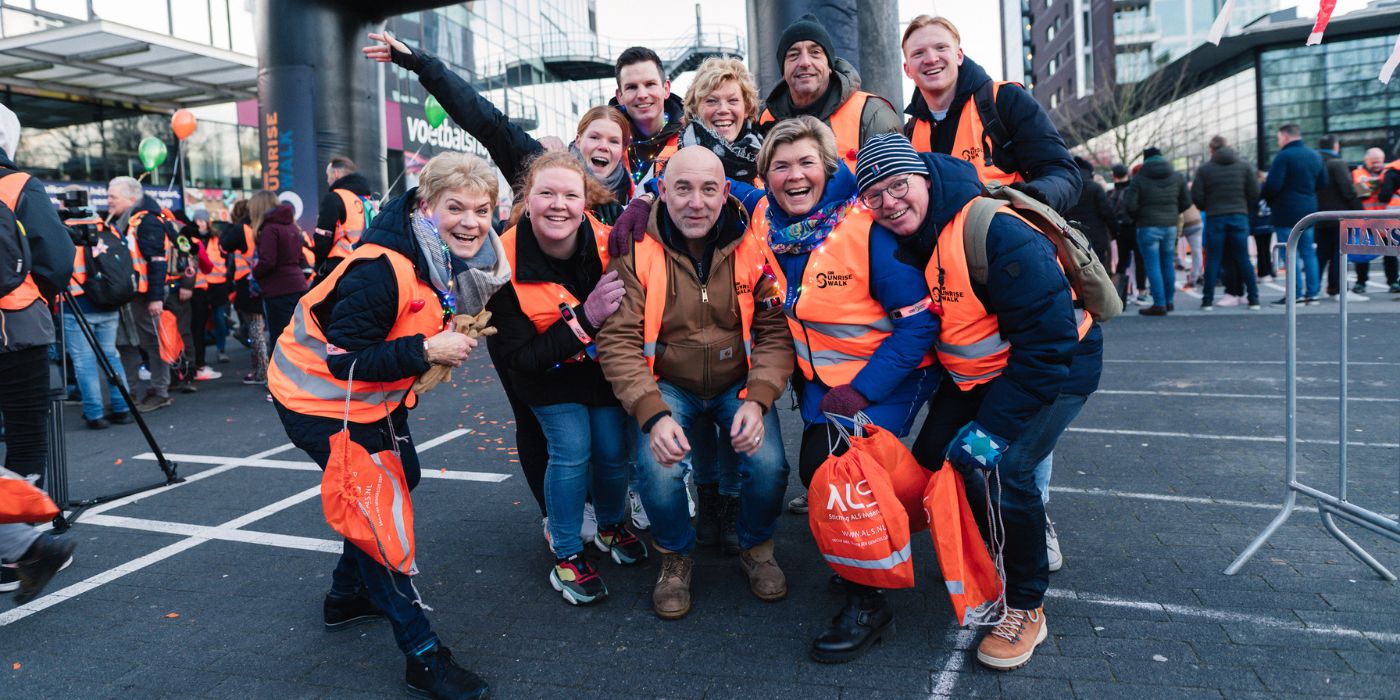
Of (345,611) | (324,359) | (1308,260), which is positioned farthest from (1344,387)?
(1308,260)

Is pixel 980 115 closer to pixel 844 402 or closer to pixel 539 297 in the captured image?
pixel 844 402

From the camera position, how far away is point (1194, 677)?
2566 millimetres

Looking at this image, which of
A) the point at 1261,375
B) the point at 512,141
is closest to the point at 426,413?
the point at 512,141

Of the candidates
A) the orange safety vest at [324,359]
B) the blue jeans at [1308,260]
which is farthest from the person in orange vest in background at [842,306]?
the blue jeans at [1308,260]

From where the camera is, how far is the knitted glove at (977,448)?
2.60 meters

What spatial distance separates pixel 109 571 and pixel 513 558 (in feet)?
5.96

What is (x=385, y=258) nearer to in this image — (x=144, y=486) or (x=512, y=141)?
(x=512, y=141)

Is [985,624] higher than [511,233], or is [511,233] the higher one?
[511,233]

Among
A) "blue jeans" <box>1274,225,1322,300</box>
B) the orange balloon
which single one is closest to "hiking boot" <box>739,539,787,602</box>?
"blue jeans" <box>1274,225,1322,300</box>

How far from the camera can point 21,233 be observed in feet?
11.8

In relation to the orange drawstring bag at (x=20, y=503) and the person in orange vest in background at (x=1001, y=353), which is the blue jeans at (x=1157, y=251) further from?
the orange drawstring bag at (x=20, y=503)

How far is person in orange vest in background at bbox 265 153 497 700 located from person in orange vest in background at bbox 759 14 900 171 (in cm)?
150

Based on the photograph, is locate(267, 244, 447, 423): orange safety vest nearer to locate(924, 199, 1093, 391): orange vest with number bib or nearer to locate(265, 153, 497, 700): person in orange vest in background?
locate(265, 153, 497, 700): person in orange vest in background

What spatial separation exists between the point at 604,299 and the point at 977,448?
1.37m
